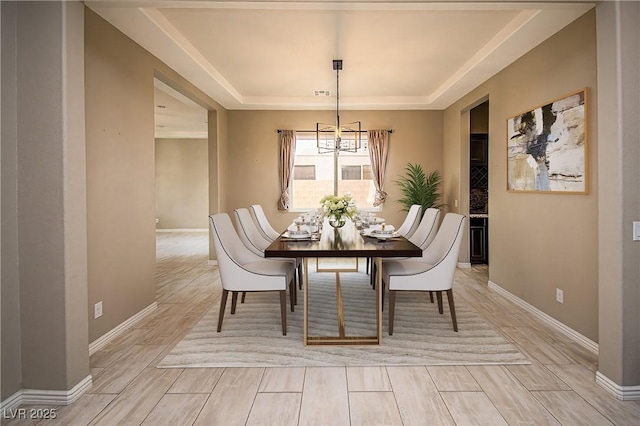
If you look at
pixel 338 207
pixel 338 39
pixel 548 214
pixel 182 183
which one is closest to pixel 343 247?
pixel 338 207

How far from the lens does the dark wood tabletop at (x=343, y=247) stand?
282cm

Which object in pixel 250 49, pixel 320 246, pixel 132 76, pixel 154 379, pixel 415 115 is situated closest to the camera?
pixel 154 379

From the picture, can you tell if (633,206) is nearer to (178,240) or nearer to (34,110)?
(34,110)

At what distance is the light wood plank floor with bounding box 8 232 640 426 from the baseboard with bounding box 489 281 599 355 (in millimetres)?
59

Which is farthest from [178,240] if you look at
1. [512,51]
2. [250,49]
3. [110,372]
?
[512,51]

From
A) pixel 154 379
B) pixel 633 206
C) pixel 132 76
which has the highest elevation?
pixel 132 76

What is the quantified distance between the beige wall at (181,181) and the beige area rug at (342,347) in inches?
316

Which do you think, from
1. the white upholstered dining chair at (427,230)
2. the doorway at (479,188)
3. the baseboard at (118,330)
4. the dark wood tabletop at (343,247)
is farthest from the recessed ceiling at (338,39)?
the baseboard at (118,330)

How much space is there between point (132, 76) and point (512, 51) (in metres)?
3.72

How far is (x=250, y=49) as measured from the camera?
4.30 metres

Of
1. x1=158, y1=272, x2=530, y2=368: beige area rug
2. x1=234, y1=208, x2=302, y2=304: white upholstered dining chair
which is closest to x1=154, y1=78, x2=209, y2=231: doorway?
x1=234, y1=208, x2=302, y2=304: white upholstered dining chair

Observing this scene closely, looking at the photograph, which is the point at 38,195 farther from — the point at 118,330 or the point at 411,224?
the point at 411,224

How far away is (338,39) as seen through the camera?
4.01 meters

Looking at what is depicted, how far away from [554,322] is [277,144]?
506cm
